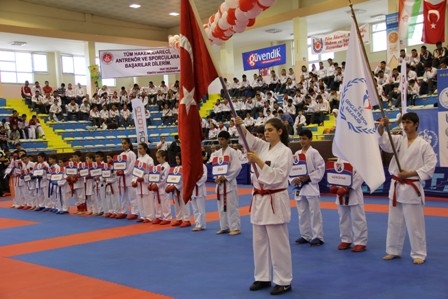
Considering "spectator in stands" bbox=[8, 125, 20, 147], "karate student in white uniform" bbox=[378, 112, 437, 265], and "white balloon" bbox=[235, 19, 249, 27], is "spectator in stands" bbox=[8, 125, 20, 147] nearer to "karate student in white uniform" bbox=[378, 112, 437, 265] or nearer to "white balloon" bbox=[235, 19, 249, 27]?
"white balloon" bbox=[235, 19, 249, 27]

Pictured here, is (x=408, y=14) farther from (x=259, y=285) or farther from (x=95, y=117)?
(x=95, y=117)

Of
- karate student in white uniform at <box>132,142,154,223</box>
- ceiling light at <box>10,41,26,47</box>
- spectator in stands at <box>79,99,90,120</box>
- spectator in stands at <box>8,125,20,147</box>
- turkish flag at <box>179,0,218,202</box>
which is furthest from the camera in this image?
ceiling light at <box>10,41,26,47</box>

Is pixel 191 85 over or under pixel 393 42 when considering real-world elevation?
under

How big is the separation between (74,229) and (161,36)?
22981 mm

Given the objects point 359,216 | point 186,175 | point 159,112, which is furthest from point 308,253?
point 159,112

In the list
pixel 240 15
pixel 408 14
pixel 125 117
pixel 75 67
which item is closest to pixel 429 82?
pixel 408 14

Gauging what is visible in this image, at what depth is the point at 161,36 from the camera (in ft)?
103

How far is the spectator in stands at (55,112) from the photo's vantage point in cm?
2417

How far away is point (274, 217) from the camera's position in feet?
16.5

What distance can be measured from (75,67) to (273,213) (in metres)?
31.0

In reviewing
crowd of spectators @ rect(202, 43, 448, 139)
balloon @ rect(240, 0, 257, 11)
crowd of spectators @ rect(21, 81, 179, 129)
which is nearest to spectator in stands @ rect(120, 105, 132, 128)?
crowd of spectators @ rect(21, 81, 179, 129)

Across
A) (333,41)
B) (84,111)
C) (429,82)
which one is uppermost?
(333,41)

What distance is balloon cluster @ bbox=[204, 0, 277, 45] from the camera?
1016 centimetres

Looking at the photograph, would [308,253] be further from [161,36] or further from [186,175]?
[161,36]
